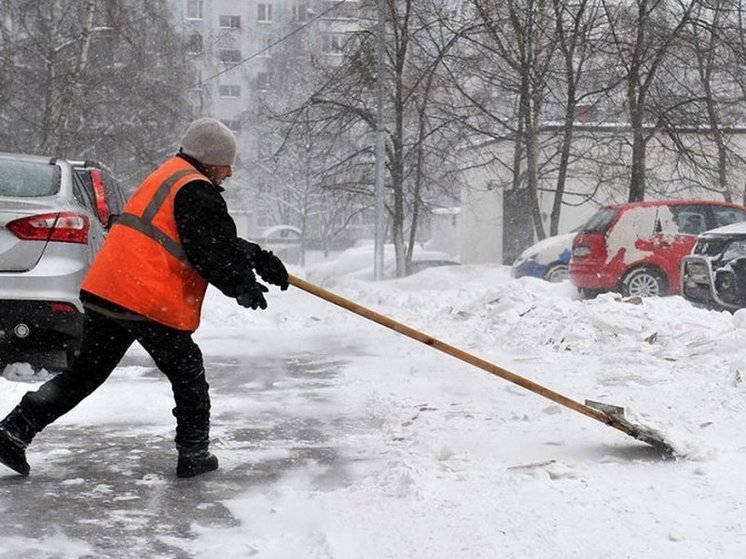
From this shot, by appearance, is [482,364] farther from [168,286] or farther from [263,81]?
[263,81]

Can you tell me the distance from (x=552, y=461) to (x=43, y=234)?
3663mm

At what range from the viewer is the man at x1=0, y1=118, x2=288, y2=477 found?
3.92 m

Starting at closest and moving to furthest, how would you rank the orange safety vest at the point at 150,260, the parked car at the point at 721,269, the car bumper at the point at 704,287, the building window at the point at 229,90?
the orange safety vest at the point at 150,260
the parked car at the point at 721,269
the car bumper at the point at 704,287
the building window at the point at 229,90

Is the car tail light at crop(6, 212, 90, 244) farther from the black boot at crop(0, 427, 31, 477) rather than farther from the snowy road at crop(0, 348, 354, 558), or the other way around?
the black boot at crop(0, 427, 31, 477)

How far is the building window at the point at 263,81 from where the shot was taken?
201 feet

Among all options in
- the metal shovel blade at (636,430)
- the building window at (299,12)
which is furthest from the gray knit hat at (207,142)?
the building window at (299,12)

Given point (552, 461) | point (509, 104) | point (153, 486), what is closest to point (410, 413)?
point (552, 461)

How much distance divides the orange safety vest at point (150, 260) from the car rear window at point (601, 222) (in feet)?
34.9

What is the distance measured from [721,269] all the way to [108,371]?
7278 mm

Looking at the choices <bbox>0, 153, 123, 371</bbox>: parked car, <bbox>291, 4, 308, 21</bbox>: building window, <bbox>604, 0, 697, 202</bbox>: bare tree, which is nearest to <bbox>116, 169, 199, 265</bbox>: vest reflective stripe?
<bbox>0, 153, 123, 371</bbox>: parked car

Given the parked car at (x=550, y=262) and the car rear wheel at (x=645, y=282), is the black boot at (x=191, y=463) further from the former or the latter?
the parked car at (x=550, y=262)

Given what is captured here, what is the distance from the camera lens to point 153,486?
3.94 m

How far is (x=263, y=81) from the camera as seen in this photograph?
208ft

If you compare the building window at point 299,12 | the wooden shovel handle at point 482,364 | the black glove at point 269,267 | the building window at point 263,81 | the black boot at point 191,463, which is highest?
the building window at point 299,12
